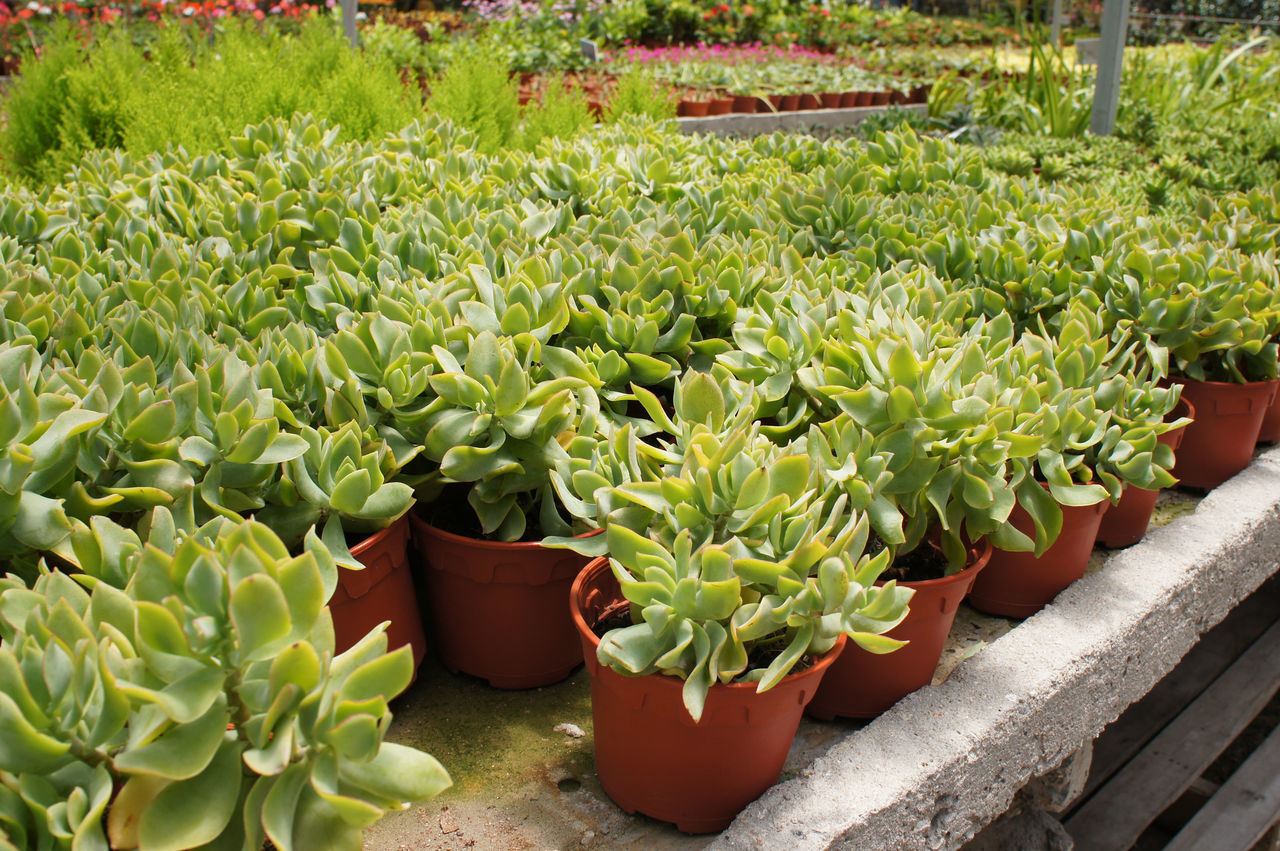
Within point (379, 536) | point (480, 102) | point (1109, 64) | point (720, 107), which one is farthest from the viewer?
point (720, 107)

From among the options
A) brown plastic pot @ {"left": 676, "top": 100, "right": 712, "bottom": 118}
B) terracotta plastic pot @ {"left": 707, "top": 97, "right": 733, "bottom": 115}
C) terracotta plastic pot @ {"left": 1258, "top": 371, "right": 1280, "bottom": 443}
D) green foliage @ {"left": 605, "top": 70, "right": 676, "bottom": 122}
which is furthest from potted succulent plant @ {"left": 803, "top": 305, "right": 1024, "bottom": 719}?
terracotta plastic pot @ {"left": 707, "top": 97, "right": 733, "bottom": 115}

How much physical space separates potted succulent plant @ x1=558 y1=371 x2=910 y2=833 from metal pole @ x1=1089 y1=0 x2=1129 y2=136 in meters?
4.36

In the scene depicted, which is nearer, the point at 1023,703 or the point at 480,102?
the point at 1023,703

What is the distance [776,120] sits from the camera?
24.9 ft

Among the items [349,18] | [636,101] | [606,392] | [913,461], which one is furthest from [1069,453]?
[349,18]

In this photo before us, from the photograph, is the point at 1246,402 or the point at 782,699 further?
the point at 1246,402

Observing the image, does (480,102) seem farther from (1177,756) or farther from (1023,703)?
(1177,756)

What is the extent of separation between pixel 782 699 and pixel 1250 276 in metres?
1.92

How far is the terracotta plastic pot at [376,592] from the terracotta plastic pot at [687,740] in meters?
0.35

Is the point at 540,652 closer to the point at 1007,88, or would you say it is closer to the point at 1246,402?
the point at 1246,402

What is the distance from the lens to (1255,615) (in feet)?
10.9

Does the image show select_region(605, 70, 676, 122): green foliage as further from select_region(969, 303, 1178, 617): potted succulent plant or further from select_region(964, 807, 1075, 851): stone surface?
select_region(964, 807, 1075, 851): stone surface

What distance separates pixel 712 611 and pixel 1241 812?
2.19 metres

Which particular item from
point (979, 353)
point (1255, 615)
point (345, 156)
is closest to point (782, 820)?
point (979, 353)
